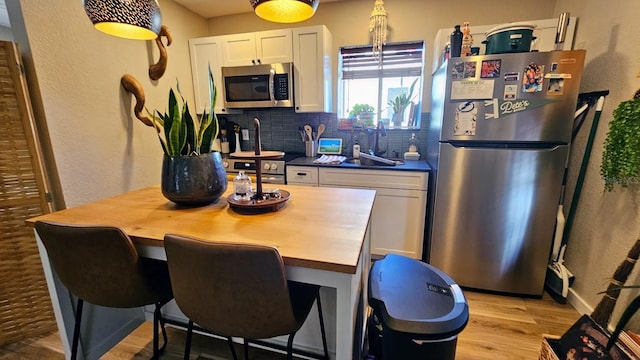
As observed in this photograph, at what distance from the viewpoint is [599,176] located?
1755 mm

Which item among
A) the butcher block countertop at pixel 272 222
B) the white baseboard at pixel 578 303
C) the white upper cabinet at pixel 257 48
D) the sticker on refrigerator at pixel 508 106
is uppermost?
the white upper cabinet at pixel 257 48

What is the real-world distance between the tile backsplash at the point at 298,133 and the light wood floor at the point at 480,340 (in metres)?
1.53

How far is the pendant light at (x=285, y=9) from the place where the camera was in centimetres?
117

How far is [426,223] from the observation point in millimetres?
2404

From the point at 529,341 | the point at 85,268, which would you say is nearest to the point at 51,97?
the point at 85,268

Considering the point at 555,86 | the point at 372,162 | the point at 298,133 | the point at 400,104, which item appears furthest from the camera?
the point at 298,133

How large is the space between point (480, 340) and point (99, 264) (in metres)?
2.04

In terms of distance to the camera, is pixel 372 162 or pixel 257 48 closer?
pixel 372 162

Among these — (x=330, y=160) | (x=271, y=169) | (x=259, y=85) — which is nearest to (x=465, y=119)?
(x=330, y=160)

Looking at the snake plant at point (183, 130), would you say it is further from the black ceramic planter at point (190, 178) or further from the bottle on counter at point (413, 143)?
the bottle on counter at point (413, 143)

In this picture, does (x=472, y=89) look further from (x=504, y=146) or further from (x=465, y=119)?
(x=504, y=146)

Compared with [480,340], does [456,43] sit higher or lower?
higher

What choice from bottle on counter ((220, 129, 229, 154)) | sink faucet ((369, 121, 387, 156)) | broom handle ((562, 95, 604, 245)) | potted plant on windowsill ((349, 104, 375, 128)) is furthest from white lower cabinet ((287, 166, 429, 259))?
bottle on counter ((220, 129, 229, 154))

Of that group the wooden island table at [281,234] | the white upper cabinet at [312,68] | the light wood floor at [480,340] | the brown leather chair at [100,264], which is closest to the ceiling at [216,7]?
the white upper cabinet at [312,68]
